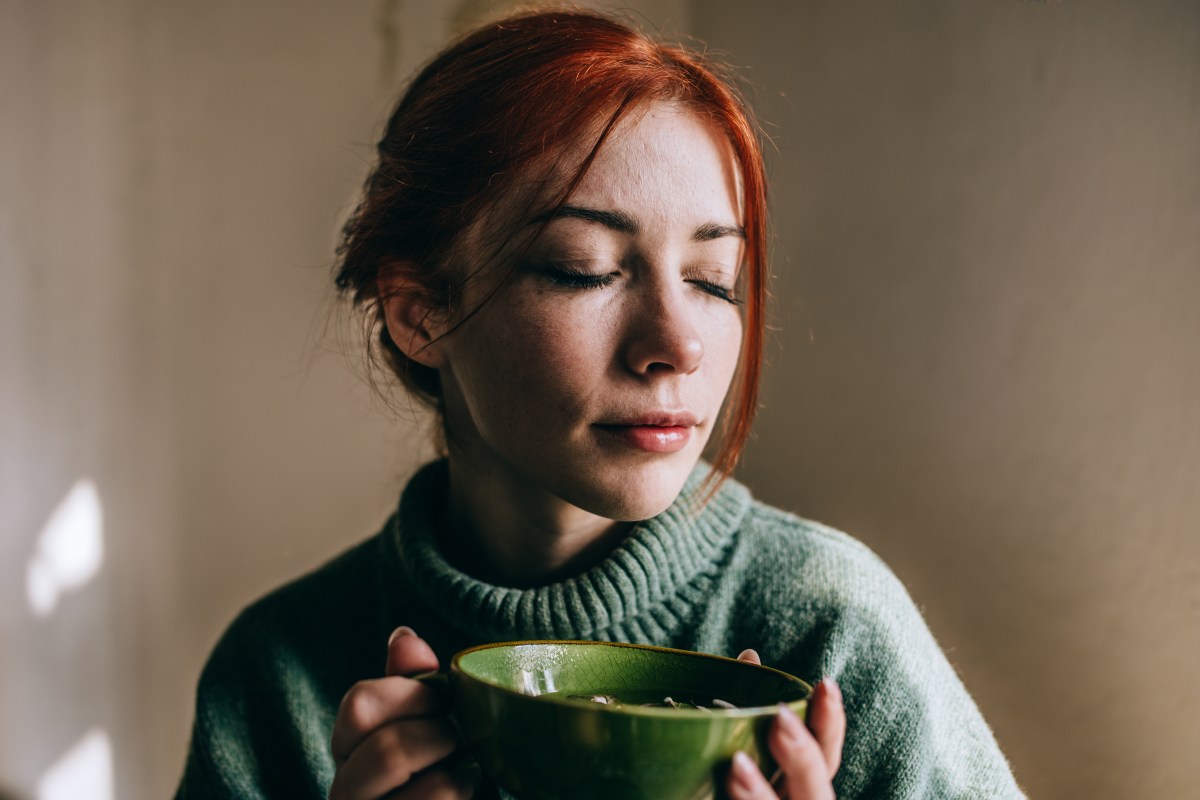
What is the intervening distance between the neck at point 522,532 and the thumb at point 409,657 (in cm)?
29

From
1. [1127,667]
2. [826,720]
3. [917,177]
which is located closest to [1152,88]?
[917,177]

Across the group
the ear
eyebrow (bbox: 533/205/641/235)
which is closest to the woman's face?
Result: eyebrow (bbox: 533/205/641/235)

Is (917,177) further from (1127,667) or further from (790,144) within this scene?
(1127,667)

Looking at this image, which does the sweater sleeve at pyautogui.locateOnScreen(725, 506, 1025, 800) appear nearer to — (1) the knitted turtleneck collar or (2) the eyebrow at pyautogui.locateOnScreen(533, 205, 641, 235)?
(1) the knitted turtleneck collar

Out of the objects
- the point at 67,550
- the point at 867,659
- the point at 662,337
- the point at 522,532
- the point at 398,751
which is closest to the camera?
the point at 398,751

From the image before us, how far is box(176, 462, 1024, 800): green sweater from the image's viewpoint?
785 mm

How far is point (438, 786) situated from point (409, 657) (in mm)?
81

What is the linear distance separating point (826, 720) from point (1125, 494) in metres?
0.57

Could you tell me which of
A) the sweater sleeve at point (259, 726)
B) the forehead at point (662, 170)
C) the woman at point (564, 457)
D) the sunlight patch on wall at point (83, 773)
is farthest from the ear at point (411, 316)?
the sunlight patch on wall at point (83, 773)

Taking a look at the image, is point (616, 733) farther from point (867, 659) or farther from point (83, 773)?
point (83, 773)

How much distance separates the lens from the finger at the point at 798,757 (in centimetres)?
45

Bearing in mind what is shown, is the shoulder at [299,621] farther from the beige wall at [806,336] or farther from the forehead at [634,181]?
the beige wall at [806,336]

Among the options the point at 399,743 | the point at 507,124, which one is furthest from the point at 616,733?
the point at 507,124

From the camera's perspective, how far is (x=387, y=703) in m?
0.54
